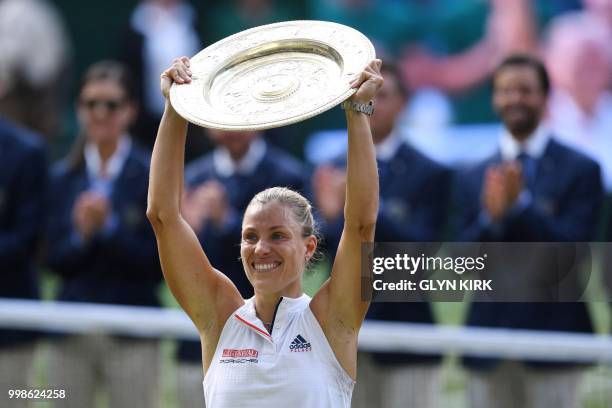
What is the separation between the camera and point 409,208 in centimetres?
789

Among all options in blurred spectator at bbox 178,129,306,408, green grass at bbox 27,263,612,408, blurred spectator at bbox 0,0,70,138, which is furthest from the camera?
blurred spectator at bbox 0,0,70,138

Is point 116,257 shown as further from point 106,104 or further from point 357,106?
point 357,106

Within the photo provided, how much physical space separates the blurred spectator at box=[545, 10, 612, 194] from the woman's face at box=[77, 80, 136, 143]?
2.99 metres

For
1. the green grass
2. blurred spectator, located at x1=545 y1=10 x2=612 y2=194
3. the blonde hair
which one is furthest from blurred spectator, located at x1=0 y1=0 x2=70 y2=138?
the blonde hair

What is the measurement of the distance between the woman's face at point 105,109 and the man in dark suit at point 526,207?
2.61 metres

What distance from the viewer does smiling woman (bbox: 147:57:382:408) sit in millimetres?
4395

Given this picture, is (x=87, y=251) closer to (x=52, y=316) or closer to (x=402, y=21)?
(x=52, y=316)

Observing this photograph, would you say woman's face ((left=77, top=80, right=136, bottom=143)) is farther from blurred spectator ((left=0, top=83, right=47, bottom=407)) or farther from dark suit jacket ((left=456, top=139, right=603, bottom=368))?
dark suit jacket ((left=456, top=139, right=603, bottom=368))

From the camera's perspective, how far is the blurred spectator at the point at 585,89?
8.66m

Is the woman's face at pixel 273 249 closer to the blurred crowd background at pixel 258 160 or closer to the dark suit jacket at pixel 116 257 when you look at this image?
the blurred crowd background at pixel 258 160

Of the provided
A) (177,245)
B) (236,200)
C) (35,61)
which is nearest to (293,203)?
(177,245)

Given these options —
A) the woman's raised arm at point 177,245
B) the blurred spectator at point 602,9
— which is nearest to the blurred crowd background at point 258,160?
the blurred spectator at point 602,9

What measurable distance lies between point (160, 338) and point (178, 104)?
3.66 m

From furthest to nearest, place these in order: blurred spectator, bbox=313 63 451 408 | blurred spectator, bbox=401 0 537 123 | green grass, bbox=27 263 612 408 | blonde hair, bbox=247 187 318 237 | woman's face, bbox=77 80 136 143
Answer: blurred spectator, bbox=401 0 537 123
woman's face, bbox=77 80 136 143
blurred spectator, bbox=313 63 451 408
green grass, bbox=27 263 612 408
blonde hair, bbox=247 187 318 237
